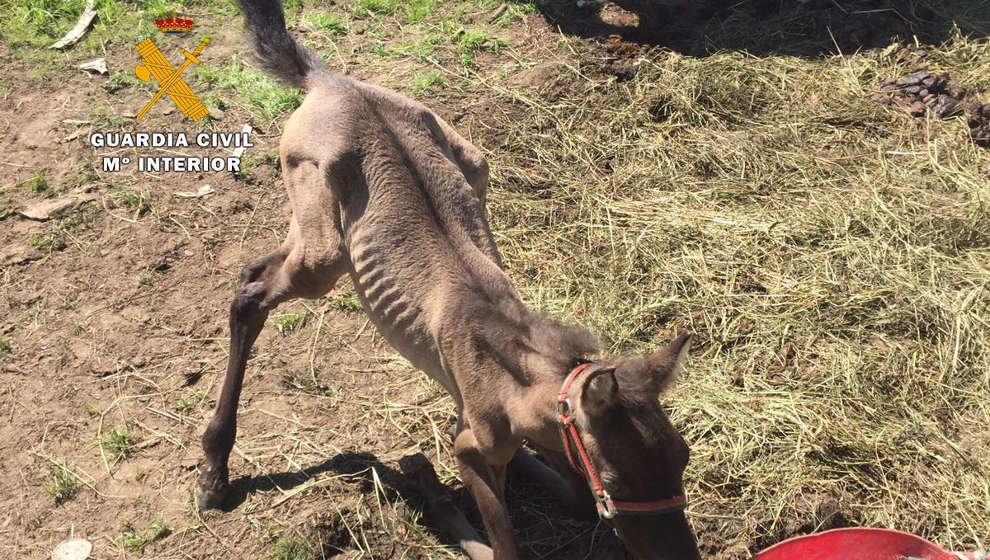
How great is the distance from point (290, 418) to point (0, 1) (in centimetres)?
641

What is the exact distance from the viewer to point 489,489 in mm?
4008

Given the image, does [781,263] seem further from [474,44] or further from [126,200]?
[126,200]

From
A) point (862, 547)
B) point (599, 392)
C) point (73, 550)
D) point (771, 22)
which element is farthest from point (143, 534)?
point (771, 22)

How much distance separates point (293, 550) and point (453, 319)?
1.60 meters

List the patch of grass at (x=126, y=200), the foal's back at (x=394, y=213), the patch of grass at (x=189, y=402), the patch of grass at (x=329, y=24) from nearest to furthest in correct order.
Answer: the foal's back at (x=394, y=213) → the patch of grass at (x=189, y=402) → the patch of grass at (x=126, y=200) → the patch of grass at (x=329, y=24)

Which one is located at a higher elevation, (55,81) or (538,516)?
(55,81)

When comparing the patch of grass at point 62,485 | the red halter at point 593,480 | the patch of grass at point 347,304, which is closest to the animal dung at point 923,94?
the patch of grass at point 347,304

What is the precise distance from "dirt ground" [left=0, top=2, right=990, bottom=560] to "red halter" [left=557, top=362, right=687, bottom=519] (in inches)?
49.4

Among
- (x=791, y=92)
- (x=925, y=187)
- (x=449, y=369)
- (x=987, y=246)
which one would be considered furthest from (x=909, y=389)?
(x=791, y=92)

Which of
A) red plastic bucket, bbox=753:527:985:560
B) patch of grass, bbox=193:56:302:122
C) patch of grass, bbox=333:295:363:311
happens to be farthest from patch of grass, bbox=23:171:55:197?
red plastic bucket, bbox=753:527:985:560

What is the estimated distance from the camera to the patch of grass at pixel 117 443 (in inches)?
193

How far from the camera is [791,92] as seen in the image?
752cm

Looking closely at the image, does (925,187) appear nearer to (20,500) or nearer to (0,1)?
(20,500)

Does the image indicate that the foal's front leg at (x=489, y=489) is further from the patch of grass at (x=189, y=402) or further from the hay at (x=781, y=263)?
the patch of grass at (x=189, y=402)
